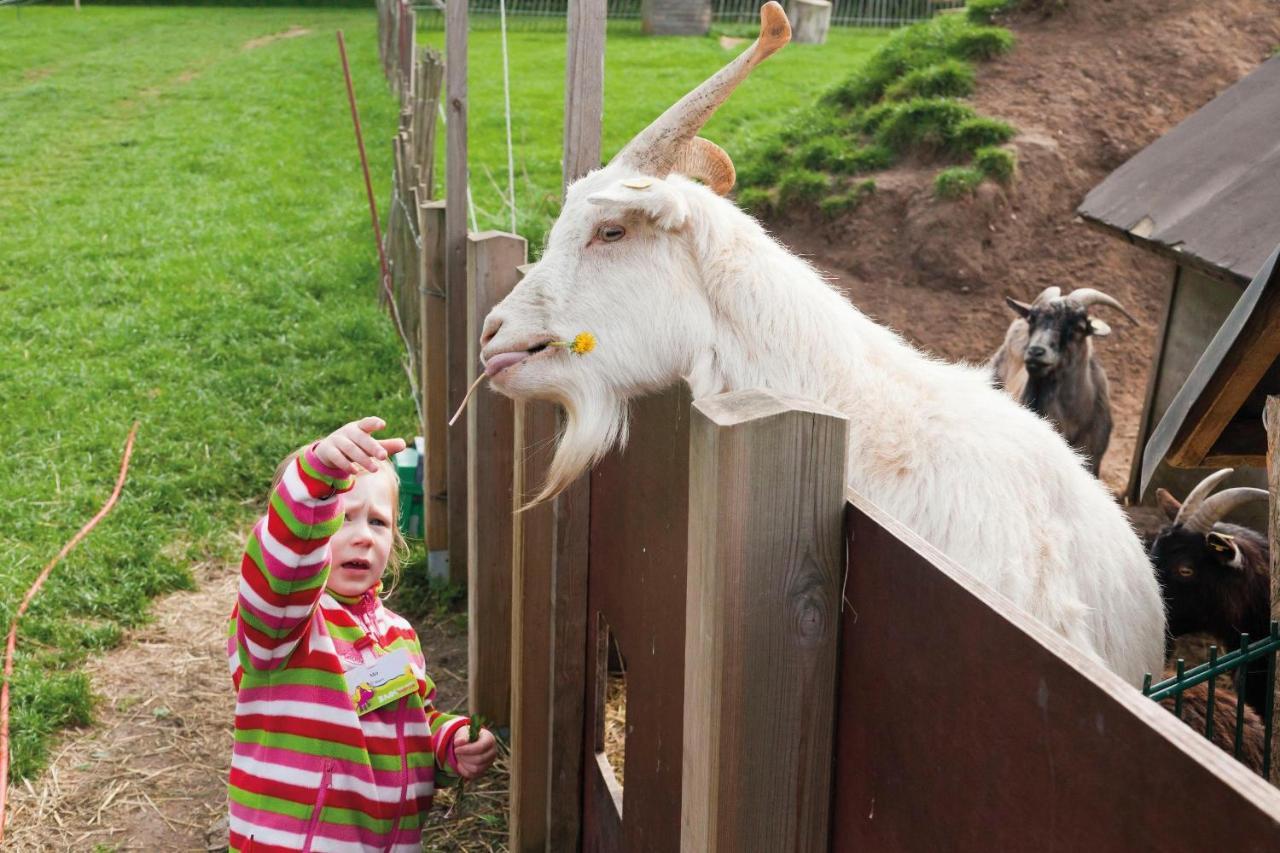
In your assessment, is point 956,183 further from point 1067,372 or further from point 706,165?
point 706,165

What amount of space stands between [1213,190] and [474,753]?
188 inches

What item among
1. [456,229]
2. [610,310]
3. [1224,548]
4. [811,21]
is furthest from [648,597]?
[811,21]

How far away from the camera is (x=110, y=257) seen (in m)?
10.9

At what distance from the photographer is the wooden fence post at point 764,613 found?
1.45 meters

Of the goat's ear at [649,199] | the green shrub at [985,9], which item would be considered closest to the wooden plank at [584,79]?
the goat's ear at [649,199]

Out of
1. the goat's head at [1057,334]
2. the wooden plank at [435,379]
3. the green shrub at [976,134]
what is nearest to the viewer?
the wooden plank at [435,379]

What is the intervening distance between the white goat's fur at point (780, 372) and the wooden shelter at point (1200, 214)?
2.56 m

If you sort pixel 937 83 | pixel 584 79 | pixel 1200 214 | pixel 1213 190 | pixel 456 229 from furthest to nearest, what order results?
pixel 937 83 < pixel 1213 190 < pixel 1200 214 < pixel 456 229 < pixel 584 79

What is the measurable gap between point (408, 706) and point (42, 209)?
11737 mm

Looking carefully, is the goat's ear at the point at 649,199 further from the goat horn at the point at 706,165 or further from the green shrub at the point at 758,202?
the green shrub at the point at 758,202

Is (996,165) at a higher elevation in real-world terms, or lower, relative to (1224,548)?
higher

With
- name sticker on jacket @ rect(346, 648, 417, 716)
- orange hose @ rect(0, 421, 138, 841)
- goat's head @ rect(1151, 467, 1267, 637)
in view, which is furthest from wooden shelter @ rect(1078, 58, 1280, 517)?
orange hose @ rect(0, 421, 138, 841)

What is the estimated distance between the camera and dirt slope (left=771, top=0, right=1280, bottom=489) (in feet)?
30.1

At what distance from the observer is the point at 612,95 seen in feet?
58.1
